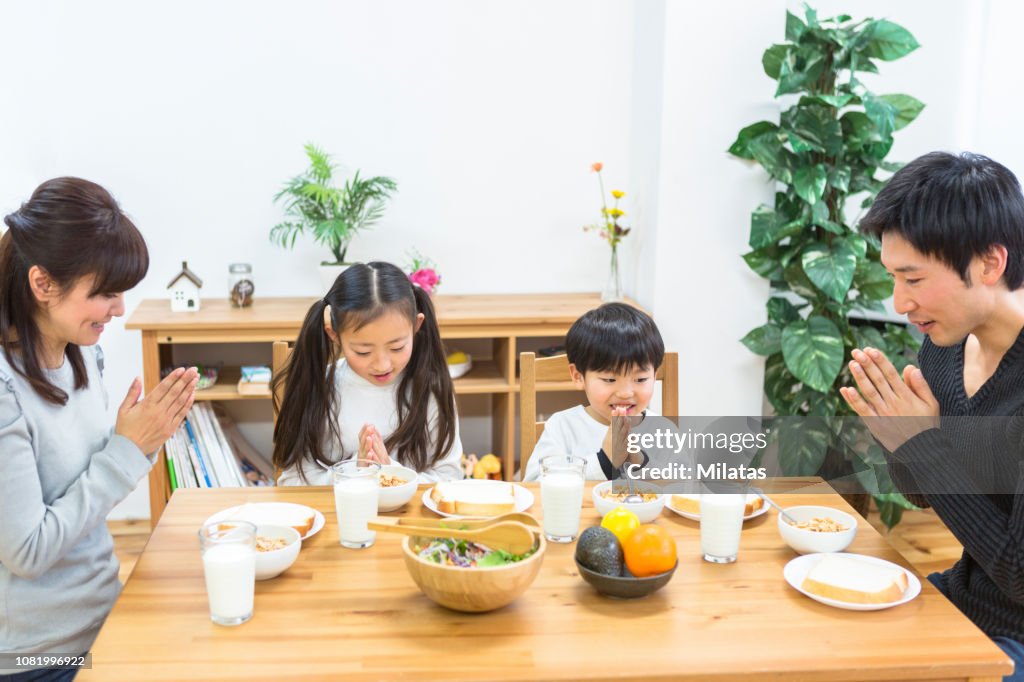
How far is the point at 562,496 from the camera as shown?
1548 millimetres

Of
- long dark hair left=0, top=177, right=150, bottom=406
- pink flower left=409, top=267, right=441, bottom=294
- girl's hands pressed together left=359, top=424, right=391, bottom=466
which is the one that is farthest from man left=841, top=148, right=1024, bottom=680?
pink flower left=409, top=267, right=441, bottom=294

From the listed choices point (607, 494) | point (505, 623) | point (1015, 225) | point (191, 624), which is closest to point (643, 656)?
point (505, 623)

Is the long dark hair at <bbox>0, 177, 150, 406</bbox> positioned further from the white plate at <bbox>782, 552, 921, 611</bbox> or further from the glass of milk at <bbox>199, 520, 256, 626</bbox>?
the white plate at <bbox>782, 552, 921, 611</bbox>

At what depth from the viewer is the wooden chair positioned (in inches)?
83.0

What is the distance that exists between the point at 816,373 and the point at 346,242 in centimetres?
155

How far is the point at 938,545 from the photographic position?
3158 mm

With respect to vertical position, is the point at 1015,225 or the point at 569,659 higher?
the point at 1015,225

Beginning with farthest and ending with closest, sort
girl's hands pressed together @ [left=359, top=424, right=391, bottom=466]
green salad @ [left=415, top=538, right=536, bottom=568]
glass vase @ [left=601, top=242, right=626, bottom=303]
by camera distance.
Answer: glass vase @ [left=601, top=242, right=626, bottom=303]
girl's hands pressed together @ [left=359, top=424, right=391, bottom=466]
green salad @ [left=415, top=538, right=536, bottom=568]

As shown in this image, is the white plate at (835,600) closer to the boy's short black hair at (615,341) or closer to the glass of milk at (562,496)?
the glass of milk at (562,496)

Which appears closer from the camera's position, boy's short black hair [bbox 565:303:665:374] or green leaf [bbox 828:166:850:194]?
boy's short black hair [bbox 565:303:665:374]

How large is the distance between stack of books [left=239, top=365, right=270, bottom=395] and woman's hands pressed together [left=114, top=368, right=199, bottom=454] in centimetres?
140

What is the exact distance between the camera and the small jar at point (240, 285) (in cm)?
306

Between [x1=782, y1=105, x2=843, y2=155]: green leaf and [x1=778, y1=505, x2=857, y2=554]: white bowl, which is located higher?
[x1=782, y1=105, x2=843, y2=155]: green leaf

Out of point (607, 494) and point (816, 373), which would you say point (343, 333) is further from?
point (816, 373)
